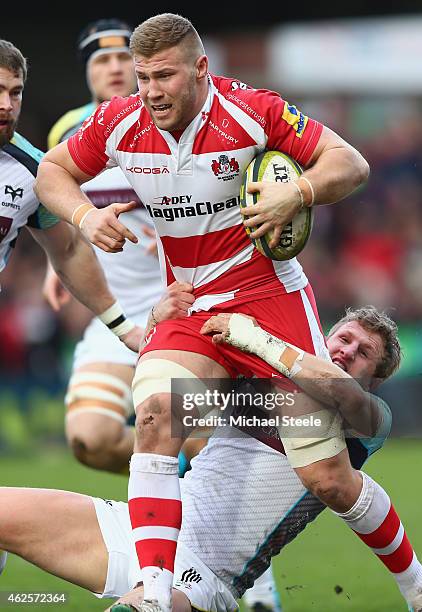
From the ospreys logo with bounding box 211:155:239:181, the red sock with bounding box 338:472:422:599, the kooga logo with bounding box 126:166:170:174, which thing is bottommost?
the red sock with bounding box 338:472:422:599

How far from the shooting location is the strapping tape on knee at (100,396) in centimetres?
764

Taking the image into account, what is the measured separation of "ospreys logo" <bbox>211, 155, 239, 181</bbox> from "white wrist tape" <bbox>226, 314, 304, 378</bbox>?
61 cm

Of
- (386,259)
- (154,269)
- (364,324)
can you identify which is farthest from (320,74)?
(364,324)

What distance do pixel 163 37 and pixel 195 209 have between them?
28.7 inches

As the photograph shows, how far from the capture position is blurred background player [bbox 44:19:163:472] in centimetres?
754

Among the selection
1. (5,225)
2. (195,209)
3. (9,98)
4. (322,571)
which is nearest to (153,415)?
(195,209)

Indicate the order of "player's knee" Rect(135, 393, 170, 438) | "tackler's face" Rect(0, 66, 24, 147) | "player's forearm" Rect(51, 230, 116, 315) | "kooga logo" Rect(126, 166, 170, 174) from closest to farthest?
"player's knee" Rect(135, 393, 170, 438) < "kooga logo" Rect(126, 166, 170, 174) < "tackler's face" Rect(0, 66, 24, 147) < "player's forearm" Rect(51, 230, 116, 315)

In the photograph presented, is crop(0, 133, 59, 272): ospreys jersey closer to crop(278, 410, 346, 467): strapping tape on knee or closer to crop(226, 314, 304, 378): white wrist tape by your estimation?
crop(226, 314, 304, 378): white wrist tape

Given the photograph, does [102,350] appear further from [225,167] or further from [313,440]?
[313,440]

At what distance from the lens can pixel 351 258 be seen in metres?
16.2

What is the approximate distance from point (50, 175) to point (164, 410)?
1229mm

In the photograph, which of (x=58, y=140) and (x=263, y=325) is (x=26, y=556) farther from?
(x=58, y=140)

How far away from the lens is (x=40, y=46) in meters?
18.7

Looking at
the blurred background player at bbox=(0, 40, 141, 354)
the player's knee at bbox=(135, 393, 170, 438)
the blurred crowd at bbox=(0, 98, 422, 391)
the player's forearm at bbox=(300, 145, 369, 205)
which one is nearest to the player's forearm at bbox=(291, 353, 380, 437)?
the player's knee at bbox=(135, 393, 170, 438)
